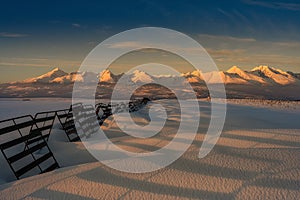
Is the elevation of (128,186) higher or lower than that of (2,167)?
higher

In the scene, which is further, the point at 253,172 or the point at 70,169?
the point at 70,169

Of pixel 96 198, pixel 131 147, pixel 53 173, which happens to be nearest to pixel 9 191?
pixel 53 173

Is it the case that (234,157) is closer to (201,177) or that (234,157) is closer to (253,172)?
(253,172)

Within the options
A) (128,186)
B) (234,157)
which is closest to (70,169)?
(128,186)

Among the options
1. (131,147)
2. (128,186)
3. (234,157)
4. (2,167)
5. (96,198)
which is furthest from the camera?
(131,147)

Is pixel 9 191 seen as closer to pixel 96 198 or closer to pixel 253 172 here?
pixel 96 198

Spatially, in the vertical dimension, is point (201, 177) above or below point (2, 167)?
above

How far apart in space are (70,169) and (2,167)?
8.71 ft

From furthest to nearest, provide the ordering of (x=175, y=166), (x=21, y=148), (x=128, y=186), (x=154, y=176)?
(x=21, y=148) → (x=175, y=166) → (x=154, y=176) → (x=128, y=186)

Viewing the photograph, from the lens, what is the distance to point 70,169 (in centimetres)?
577

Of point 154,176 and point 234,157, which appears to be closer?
point 154,176

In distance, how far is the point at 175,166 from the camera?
5.50 meters

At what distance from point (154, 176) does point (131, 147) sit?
11.3 ft

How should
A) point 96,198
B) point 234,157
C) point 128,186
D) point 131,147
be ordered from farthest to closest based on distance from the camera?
point 131,147 < point 234,157 < point 128,186 < point 96,198
